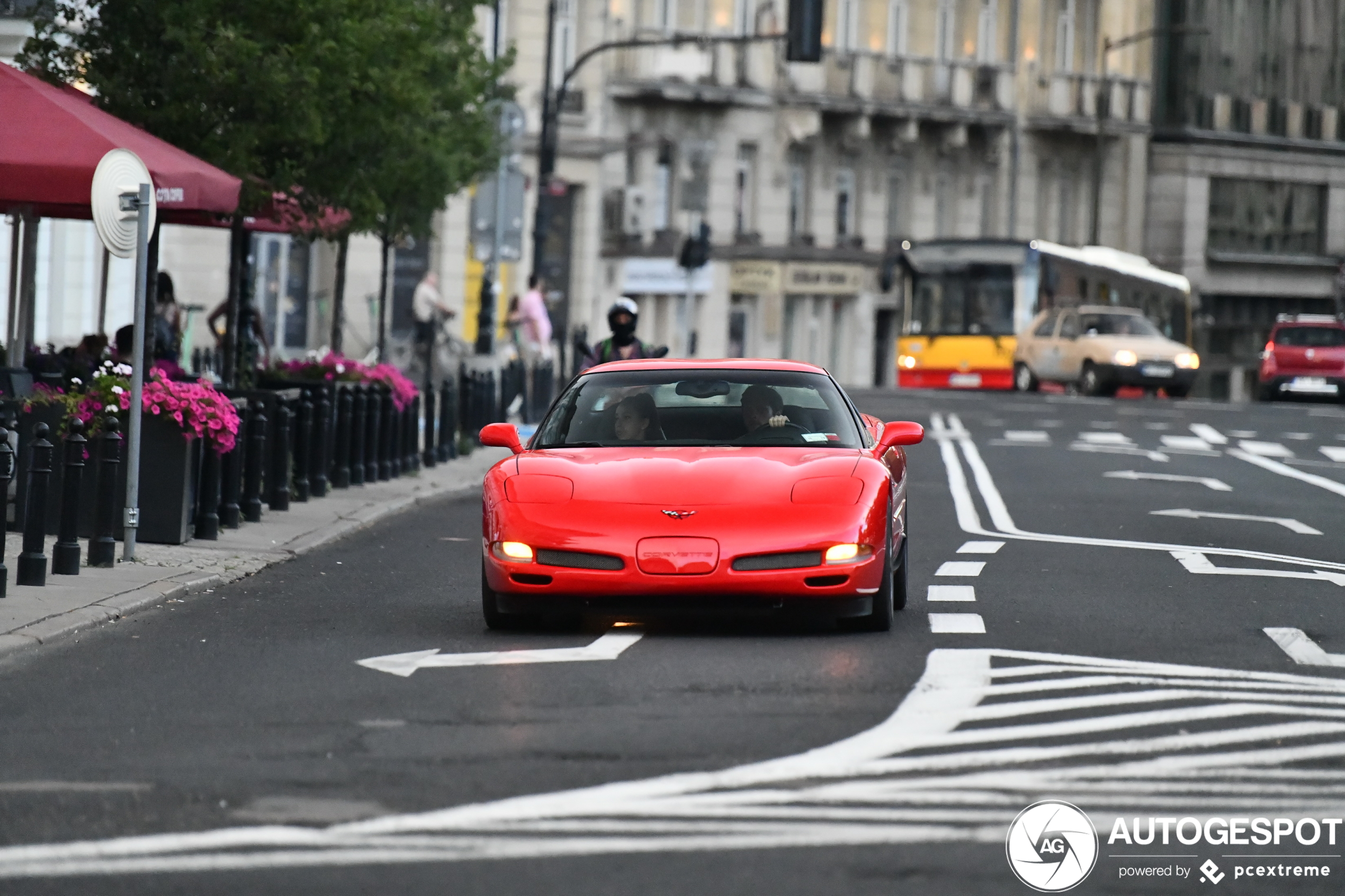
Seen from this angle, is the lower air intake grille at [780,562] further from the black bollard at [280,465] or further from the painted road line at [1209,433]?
the painted road line at [1209,433]

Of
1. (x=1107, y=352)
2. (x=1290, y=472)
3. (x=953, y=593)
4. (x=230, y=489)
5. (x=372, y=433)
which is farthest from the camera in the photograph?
(x=1107, y=352)

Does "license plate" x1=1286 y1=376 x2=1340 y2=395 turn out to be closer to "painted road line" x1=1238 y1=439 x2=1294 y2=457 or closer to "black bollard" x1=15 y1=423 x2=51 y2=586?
"painted road line" x1=1238 y1=439 x2=1294 y2=457

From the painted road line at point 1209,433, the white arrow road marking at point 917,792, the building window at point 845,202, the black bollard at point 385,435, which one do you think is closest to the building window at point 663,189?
the building window at point 845,202

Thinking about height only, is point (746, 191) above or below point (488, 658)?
above

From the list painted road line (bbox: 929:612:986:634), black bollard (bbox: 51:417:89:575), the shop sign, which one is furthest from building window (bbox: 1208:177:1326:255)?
painted road line (bbox: 929:612:986:634)

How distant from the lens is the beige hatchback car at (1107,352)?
169ft

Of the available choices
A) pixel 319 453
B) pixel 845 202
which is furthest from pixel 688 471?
pixel 845 202

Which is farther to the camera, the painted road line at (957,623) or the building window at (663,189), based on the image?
the building window at (663,189)

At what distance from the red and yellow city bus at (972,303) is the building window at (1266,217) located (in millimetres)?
27748

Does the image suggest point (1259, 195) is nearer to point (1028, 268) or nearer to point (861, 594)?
point (1028, 268)

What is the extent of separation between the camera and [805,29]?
105 ft

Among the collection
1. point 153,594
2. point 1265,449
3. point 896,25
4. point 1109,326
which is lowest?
point 153,594

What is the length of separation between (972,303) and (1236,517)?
106 feet

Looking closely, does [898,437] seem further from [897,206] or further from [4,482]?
[897,206]
